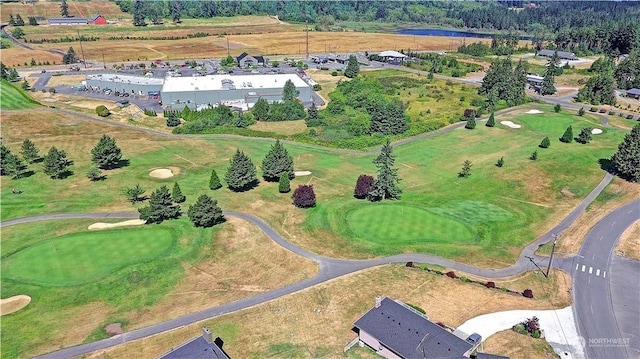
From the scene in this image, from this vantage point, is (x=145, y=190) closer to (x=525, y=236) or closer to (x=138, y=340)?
(x=138, y=340)

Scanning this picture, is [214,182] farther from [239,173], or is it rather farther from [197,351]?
[197,351]

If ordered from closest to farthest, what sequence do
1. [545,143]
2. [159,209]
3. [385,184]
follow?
1. [159,209]
2. [385,184]
3. [545,143]

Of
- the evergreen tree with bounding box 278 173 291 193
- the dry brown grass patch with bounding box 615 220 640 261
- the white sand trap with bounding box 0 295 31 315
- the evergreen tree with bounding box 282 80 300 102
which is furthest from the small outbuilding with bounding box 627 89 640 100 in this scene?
the white sand trap with bounding box 0 295 31 315

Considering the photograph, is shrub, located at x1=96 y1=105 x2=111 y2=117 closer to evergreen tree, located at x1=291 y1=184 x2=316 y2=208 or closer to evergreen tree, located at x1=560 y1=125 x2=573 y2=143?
evergreen tree, located at x1=291 y1=184 x2=316 y2=208

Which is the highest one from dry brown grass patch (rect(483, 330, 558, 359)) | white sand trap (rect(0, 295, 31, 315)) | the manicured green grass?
the manicured green grass

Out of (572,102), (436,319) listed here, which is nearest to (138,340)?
Result: (436,319)

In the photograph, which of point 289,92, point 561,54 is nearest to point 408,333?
point 289,92
